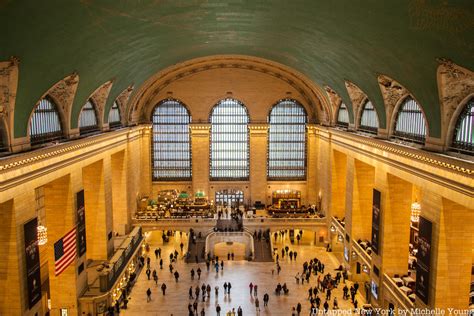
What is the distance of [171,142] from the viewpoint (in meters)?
43.6

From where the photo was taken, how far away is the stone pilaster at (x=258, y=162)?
140 feet

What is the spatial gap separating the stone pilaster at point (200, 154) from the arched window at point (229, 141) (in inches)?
38.7

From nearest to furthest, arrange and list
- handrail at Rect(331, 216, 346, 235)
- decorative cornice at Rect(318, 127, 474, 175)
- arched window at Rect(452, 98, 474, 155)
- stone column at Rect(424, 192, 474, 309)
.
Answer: decorative cornice at Rect(318, 127, 474, 175) → arched window at Rect(452, 98, 474, 155) → stone column at Rect(424, 192, 474, 309) → handrail at Rect(331, 216, 346, 235)

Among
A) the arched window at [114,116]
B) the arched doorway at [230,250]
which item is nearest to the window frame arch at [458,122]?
the arched doorway at [230,250]

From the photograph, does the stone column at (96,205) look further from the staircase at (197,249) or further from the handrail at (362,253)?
the handrail at (362,253)

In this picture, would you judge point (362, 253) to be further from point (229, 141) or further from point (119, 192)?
point (229, 141)

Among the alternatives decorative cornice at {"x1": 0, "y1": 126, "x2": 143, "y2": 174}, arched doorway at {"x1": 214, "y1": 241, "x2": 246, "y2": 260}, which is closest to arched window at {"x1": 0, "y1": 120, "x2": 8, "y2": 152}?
decorative cornice at {"x1": 0, "y1": 126, "x2": 143, "y2": 174}

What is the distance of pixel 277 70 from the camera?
133 feet

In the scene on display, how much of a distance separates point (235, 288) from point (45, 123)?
1528 centimetres

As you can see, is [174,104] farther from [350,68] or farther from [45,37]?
[45,37]

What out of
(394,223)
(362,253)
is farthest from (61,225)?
(362,253)

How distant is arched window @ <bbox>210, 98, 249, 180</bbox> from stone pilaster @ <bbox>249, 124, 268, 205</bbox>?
0.89 meters

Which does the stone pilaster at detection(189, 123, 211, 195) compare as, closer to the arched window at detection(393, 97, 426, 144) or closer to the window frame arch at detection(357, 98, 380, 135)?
the window frame arch at detection(357, 98, 380, 135)

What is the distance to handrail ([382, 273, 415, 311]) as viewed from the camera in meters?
19.8
